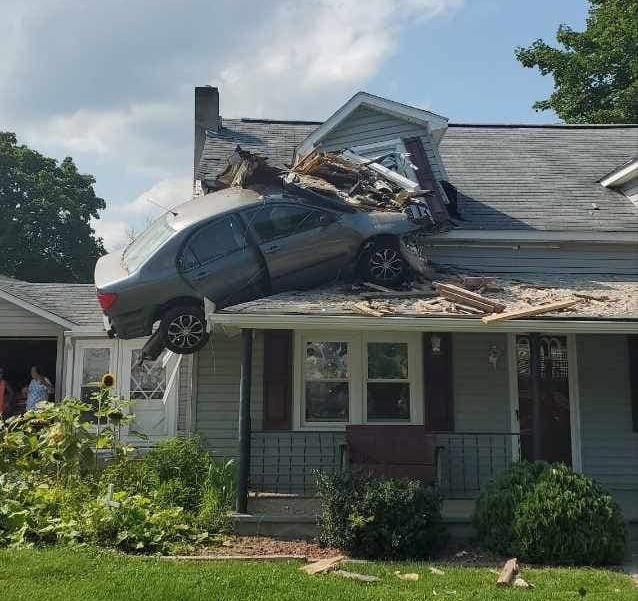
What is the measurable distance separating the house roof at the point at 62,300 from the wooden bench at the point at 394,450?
6909 mm

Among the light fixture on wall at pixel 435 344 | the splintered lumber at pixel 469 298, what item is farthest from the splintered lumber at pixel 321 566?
the light fixture on wall at pixel 435 344

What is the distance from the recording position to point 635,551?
7.80m

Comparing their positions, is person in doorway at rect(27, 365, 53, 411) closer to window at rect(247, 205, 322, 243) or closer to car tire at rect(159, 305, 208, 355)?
car tire at rect(159, 305, 208, 355)

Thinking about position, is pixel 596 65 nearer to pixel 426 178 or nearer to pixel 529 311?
pixel 426 178

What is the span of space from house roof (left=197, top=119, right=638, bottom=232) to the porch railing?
11.8 feet

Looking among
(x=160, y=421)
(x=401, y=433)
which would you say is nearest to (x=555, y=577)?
(x=401, y=433)

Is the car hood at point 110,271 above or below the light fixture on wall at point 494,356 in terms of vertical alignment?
above

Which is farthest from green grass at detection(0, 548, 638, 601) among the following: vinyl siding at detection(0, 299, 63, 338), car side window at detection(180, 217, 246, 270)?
vinyl siding at detection(0, 299, 63, 338)

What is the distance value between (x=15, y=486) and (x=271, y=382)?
3.83 meters

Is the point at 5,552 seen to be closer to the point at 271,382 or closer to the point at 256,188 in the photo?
the point at 271,382

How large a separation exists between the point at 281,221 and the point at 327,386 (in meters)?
2.61

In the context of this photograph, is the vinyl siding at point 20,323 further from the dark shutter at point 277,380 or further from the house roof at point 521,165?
the dark shutter at point 277,380

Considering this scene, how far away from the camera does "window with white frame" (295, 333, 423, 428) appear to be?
1052cm

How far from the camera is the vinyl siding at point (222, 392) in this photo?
10484 millimetres
